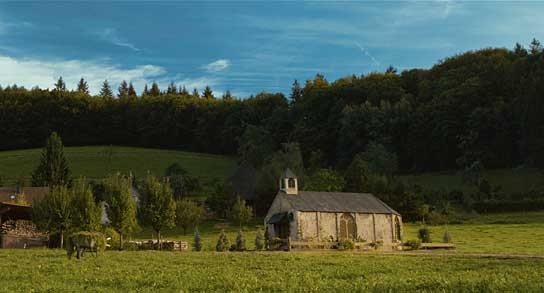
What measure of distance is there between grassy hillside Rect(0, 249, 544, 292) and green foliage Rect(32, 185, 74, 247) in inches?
438

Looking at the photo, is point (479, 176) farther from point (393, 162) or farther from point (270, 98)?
point (270, 98)

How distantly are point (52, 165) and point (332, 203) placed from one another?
38039 millimetres

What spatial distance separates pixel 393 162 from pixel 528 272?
215ft

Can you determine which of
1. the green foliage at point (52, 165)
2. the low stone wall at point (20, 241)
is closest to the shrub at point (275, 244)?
the low stone wall at point (20, 241)

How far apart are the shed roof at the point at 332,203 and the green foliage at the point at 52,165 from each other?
33.2 m

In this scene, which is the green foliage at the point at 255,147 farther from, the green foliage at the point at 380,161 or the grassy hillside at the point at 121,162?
the green foliage at the point at 380,161

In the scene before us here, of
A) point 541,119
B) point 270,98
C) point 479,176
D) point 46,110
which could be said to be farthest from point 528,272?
point 46,110

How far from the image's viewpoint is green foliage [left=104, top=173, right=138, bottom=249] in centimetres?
4091

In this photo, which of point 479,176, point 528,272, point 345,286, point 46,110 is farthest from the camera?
point 46,110

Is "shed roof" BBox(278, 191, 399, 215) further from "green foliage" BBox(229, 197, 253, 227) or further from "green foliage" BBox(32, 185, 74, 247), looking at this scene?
"green foliage" BBox(32, 185, 74, 247)

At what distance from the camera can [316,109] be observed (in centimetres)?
11938

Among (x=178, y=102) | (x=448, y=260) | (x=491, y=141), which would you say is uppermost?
(x=178, y=102)

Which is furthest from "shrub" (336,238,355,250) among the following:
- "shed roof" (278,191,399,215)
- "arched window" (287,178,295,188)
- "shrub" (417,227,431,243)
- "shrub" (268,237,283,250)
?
"arched window" (287,178,295,188)

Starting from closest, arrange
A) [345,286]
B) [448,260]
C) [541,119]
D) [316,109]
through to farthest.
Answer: [345,286] → [448,260] → [541,119] → [316,109]
